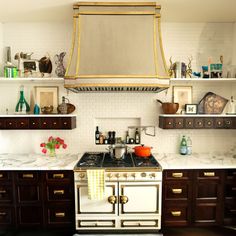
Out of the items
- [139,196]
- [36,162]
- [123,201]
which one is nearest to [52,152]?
[36,162]

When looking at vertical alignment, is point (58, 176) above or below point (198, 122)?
below

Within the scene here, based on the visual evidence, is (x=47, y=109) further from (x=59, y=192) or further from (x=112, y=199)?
(x=112, y=199)

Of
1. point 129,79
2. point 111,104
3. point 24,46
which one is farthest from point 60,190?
point 24,46

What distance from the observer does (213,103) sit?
2.88m

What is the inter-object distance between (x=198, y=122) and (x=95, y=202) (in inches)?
69.0

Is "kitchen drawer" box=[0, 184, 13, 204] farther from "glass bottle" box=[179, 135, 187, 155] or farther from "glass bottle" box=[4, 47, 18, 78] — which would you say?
"glass bottle" box=[179, 135, 187, 155]

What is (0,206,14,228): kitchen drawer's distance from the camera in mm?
2379

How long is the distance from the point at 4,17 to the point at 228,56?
11.0ft

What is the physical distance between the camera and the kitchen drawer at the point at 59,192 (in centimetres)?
236

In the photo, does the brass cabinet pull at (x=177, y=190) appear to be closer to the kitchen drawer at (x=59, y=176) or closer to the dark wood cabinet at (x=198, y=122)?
the dark wood cabinet at (x=198, y=122)

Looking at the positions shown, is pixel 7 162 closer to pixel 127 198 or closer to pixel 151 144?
pixel 127 198

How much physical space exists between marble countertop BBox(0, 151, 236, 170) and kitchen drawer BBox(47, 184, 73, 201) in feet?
0.82

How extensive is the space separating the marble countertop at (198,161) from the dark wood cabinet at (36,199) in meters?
1.28

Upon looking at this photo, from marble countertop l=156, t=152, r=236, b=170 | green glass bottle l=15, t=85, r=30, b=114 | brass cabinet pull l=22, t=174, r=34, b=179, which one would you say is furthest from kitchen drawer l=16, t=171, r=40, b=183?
marble countertop l=156, t=152, r=236, b=170
